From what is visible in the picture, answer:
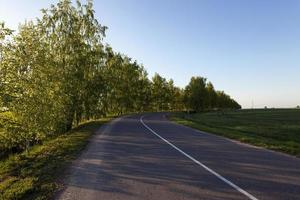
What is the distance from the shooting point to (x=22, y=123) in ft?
79.6

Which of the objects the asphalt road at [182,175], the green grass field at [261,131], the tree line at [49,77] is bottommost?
the asphalt road at [182,175]

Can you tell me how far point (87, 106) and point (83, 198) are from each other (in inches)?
1308

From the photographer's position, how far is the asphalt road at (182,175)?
320 inches

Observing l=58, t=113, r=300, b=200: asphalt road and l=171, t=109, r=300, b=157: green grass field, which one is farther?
l=171, t=109, r=300, b=157: green grass field

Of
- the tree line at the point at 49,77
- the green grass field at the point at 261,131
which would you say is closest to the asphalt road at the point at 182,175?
the green grass field at the point at 261,131

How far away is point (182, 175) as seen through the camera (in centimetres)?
1021

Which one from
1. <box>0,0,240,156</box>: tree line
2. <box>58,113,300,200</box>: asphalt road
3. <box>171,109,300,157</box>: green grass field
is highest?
<box>0,0,240,156</box>: tree line

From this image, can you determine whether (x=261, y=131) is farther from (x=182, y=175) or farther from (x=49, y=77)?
(x=182, y=175)

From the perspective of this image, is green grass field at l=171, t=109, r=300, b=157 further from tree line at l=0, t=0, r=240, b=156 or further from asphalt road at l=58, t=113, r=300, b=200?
tree line at l=0, t=0, r=240, b=156

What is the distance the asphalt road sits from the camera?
812cm

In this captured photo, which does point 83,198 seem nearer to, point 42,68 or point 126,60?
point 42,68

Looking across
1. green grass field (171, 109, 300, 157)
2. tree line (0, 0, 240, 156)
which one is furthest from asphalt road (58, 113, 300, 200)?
tree line (0, 0, 240, 156)

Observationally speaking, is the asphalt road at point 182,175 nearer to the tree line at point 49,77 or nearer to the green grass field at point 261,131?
the green grass field at point 261,131

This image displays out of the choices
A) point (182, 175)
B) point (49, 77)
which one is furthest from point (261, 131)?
point (182, 175)
